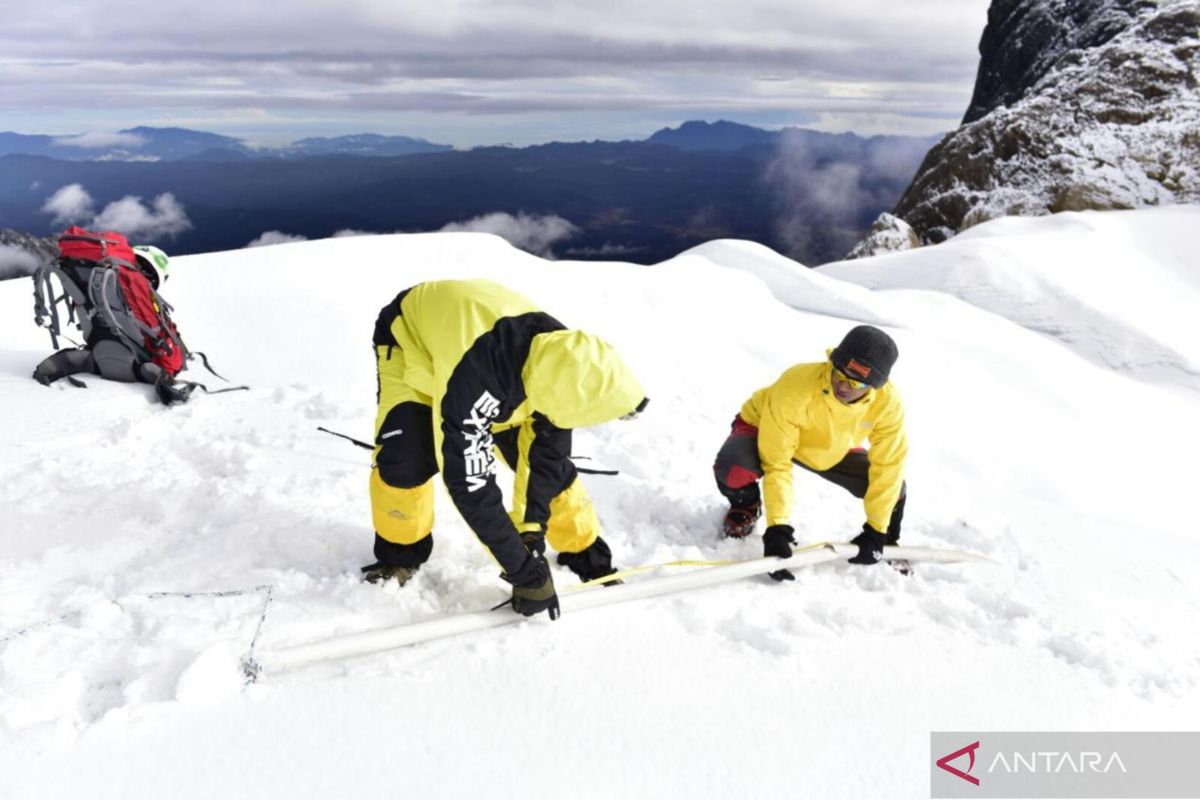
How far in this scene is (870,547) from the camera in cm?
362

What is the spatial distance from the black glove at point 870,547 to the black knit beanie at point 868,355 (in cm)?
77

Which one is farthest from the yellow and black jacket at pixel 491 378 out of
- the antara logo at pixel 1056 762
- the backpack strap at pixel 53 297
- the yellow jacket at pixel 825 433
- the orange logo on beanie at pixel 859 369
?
the backpack strap at pixel 53 297

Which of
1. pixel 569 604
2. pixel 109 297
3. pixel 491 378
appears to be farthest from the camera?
pixel 109 297

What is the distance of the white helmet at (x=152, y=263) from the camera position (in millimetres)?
5559

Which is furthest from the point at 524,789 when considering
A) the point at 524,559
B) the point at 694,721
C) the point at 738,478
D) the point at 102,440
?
the point at 102,440

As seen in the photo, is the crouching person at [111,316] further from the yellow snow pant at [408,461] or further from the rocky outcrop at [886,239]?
the rocky outcrop at [886,239]

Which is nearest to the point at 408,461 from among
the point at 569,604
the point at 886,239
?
the point at 569,604

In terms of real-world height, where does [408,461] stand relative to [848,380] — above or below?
below

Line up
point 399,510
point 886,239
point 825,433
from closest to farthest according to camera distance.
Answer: point 399,510, point 825,433, point 886,239

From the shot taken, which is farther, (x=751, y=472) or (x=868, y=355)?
(x=751, y=472)

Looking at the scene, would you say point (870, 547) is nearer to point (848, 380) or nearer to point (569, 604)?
point (848, 380)

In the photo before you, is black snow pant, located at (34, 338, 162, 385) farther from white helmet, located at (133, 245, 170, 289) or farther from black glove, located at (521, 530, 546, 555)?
black glove, located at (521, 530, 546, 555)

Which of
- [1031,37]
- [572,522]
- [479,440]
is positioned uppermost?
[1031,37]

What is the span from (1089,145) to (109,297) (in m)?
31.6
